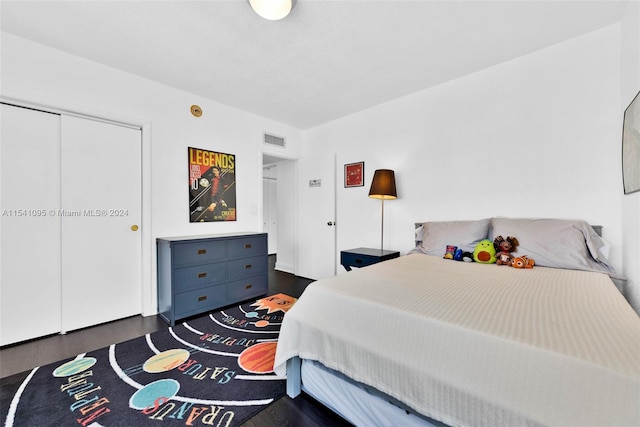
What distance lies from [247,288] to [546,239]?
9.82 ft

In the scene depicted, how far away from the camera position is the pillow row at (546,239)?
6.30 feet

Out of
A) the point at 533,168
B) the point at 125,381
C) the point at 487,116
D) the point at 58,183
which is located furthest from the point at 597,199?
the point at 58,183

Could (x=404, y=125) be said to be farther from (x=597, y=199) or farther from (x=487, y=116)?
(x=597, y=199)

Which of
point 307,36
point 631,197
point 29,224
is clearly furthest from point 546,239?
Result: point 29,224

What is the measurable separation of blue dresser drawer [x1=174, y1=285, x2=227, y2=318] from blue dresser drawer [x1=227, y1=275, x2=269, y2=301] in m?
0.10

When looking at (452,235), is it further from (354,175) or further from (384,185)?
(354,175)

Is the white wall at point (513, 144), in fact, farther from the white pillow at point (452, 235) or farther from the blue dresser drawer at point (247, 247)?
the blue dresser drawer at point (247, 247)

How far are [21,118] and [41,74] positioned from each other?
1.37ft

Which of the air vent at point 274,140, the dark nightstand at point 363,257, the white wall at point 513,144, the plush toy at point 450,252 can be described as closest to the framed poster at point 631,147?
the white wall at point 513,144

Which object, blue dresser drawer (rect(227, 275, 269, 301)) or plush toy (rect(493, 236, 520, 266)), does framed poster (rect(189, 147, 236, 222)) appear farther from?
plush toy (rect(493, 236, 520, 266))

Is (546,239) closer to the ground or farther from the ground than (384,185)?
closer to the ground

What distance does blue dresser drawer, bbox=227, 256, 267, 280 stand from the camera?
9.93 feet

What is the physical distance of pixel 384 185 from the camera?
3049 mm

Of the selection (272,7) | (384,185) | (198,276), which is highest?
(272,7)
